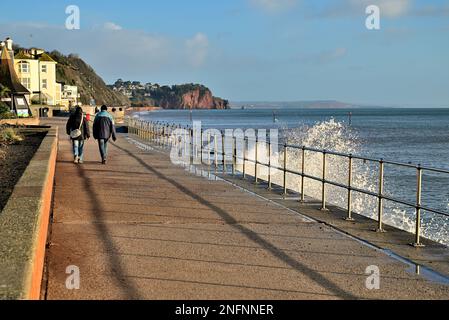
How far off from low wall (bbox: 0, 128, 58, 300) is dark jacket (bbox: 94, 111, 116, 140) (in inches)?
324

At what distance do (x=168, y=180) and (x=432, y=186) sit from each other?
11492 mm

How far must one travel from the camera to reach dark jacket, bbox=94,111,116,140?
1692 cm

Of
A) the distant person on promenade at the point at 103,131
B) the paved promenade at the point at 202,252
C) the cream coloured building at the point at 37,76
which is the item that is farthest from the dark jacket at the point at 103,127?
the cream coloured building at the point at 37,76

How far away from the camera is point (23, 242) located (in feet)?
16.6

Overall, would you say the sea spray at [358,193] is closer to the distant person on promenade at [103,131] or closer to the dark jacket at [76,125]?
the distant person on promenade at [103,131]

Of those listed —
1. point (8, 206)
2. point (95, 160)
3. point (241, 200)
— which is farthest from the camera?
point (95, 160)

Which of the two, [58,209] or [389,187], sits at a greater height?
[58,209]

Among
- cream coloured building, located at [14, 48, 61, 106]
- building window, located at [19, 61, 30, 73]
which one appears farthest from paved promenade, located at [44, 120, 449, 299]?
building window, located at [19, 61, 30, 73]

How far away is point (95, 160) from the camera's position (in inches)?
712

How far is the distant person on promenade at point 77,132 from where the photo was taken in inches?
661

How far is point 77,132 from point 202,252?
1041 centimetres

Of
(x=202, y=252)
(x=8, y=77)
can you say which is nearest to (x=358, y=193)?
(x=202, y=252)

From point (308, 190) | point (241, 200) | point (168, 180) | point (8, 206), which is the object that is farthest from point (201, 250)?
point (308, 190)
